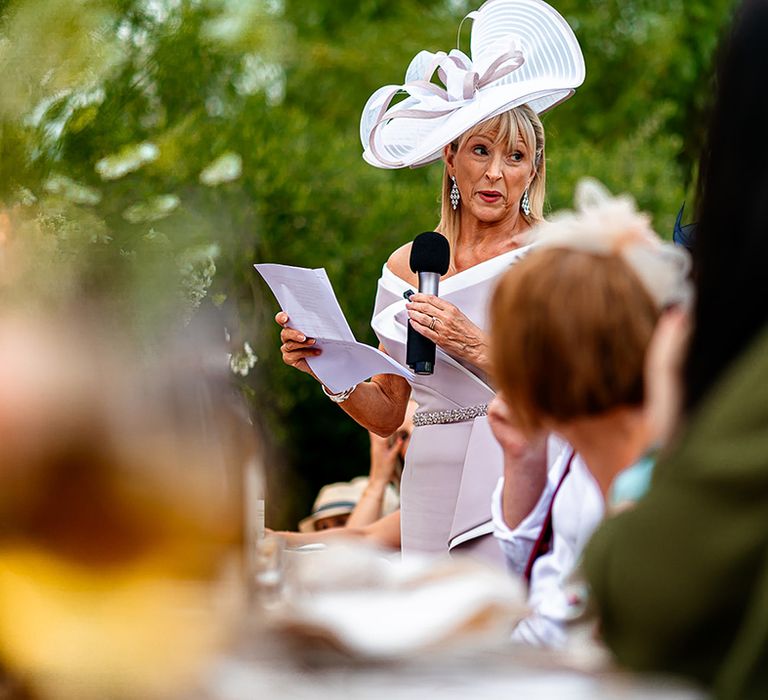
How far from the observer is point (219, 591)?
156 centimetres

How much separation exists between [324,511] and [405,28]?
8.18m

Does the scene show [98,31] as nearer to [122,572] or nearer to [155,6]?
[155,6]

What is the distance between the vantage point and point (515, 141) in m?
3.75

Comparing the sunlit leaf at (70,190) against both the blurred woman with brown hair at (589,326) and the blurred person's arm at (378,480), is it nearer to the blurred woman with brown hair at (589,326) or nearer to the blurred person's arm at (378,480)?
the blurred person's arm at (378,480)

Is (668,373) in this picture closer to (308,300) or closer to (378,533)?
(308,300)

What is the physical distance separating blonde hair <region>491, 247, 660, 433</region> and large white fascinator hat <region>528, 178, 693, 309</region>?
0.04 feet

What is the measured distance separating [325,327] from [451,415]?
456 millimetres

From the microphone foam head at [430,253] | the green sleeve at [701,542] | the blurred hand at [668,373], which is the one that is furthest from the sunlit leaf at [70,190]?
the green sleeve at [701,542]

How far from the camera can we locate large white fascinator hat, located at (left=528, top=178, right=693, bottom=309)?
1823mm

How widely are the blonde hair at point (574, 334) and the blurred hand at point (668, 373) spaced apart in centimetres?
12

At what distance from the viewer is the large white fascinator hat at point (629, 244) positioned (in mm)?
1823

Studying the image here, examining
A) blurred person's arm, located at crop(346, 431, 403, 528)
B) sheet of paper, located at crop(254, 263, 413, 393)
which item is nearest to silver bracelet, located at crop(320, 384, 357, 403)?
sheet of paper, located at crop(254, 263, 413, 393)

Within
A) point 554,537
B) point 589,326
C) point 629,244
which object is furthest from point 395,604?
point 554,537

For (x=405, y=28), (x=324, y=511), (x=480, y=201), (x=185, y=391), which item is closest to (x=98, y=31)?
(x=324, y=511)
